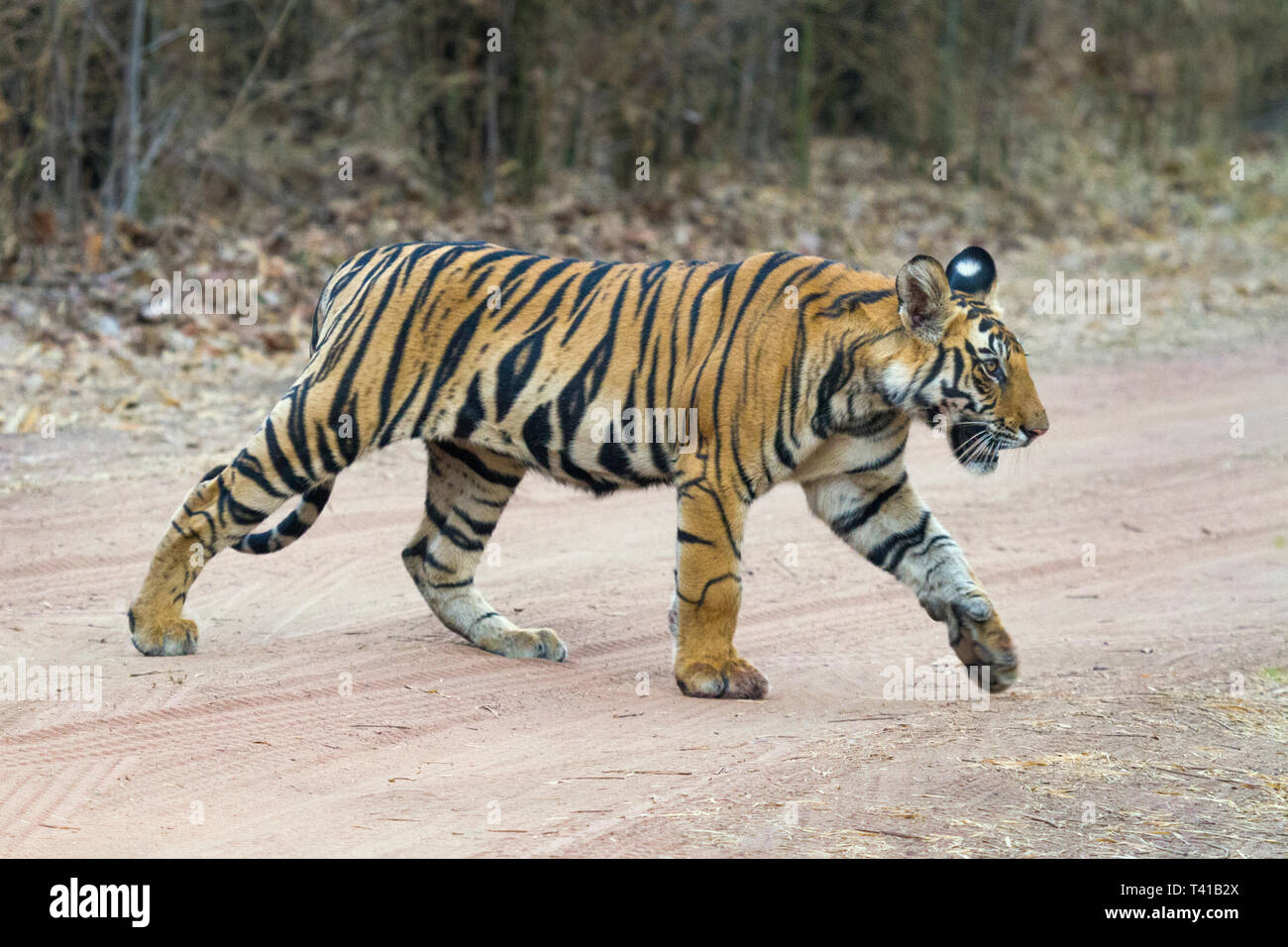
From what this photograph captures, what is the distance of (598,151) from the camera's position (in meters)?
18.4

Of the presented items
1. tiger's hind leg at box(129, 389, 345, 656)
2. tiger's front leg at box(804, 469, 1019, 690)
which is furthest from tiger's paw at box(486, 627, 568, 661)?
tiger's front leg at box(804, 469, 1019, 690)

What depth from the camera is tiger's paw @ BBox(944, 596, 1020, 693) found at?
5785 mm

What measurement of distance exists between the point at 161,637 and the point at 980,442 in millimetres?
3237

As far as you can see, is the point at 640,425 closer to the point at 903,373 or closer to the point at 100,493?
the point at 903,373

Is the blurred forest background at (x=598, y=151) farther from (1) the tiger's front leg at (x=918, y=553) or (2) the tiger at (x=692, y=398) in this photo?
(1) the tiger's front leg at (x=918, y=553)

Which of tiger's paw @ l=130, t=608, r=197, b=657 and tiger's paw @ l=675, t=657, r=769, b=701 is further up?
tiger's paw @ l=130, t=608, r=197, b=657

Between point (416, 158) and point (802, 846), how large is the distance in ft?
43.4

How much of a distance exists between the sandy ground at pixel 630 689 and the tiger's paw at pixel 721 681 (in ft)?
0.24

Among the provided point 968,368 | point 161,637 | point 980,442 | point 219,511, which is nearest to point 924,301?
point 968,368

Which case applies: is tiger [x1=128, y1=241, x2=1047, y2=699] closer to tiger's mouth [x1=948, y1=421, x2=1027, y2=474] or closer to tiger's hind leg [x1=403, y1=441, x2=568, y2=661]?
tiger's mouth [x1=948, y1=421, x2=1027, y2=474]

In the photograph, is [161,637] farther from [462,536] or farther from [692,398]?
[692,398]

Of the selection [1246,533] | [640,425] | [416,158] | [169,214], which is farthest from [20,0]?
[1246,533]

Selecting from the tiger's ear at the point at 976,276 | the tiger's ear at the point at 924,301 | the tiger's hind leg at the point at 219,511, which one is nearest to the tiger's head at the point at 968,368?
the tiger's ear at the point at 924,301

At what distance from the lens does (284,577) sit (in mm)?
7355
